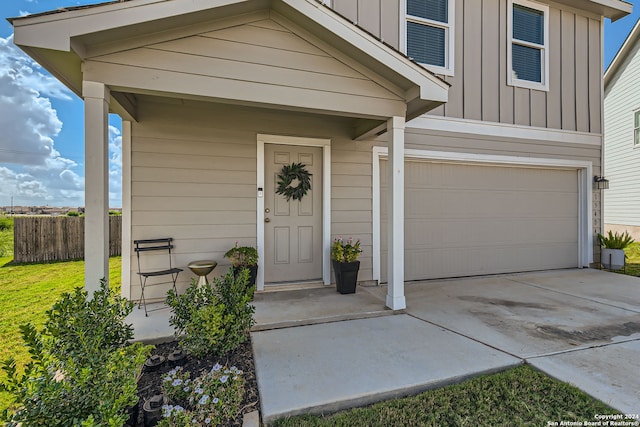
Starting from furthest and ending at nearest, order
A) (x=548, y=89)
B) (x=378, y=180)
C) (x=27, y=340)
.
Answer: (x=548, y=89) < (x=378, y=180) < (x=27, y=340)

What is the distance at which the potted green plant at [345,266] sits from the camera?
4242 millimetres

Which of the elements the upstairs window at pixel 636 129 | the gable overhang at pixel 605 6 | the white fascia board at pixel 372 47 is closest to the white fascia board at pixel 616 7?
the gable overhang at pixel 605 6

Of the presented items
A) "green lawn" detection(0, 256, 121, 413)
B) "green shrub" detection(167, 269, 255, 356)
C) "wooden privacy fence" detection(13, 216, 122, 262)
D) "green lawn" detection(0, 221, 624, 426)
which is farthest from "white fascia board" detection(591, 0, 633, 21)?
"wooden privacy fence" detection(13, 216, 122, 262)

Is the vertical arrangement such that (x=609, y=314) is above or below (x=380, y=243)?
below

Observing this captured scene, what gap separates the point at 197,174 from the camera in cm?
412

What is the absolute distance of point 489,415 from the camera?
1952 mm

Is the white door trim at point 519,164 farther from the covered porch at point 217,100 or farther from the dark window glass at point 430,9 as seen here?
the dark window glass at point 430,9

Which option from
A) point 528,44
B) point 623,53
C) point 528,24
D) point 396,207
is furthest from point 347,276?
point 623,53

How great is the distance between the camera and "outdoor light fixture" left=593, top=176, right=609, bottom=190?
6.12m

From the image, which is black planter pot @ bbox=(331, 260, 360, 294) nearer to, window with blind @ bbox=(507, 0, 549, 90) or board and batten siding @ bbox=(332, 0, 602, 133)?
board and batten siding @ bbox=(332, 0, 602, 133)

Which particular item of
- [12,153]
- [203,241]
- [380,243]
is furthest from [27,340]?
[12,153]

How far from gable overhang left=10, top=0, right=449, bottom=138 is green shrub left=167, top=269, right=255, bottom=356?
5.74ft

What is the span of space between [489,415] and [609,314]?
9.26ft

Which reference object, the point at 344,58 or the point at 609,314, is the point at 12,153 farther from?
the point at 609,314
